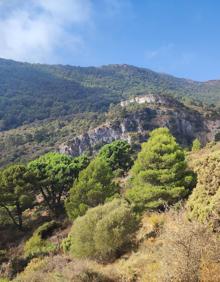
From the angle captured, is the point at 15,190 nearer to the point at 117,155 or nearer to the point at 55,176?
the point at 55,176

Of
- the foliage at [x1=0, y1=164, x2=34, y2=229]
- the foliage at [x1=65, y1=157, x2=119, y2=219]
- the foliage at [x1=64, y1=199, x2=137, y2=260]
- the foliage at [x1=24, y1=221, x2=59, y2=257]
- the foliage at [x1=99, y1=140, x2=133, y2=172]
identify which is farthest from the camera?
the foliage at [x1=99, y1=140, x2=133, y2=172]

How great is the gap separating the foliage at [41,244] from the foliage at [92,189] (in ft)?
7.82

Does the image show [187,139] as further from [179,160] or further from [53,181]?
[179,160]

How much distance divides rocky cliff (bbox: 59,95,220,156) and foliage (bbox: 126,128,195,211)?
101 metres

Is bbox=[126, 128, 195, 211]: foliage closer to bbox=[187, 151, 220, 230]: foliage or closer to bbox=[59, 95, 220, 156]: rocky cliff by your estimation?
bbox=[187, 151, 220, 230]: foliage

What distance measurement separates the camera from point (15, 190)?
142 ft

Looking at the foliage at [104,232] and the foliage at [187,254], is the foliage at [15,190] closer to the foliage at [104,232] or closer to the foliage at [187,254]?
the foliage at [104,232]

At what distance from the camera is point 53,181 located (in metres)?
47.8

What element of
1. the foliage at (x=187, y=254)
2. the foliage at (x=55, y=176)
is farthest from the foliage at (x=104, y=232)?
the foliage at (x=55, y=176)

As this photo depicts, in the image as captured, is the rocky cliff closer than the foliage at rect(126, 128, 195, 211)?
No

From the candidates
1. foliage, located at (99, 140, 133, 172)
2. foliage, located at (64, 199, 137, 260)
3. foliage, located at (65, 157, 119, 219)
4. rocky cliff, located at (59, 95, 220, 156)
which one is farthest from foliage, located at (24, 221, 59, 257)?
rocky cliff, located at (59, 95, 220, 156)

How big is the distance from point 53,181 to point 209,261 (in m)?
37.5

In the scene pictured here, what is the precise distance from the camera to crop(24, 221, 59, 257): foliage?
96.6 feet

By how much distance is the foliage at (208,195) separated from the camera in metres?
15.1
